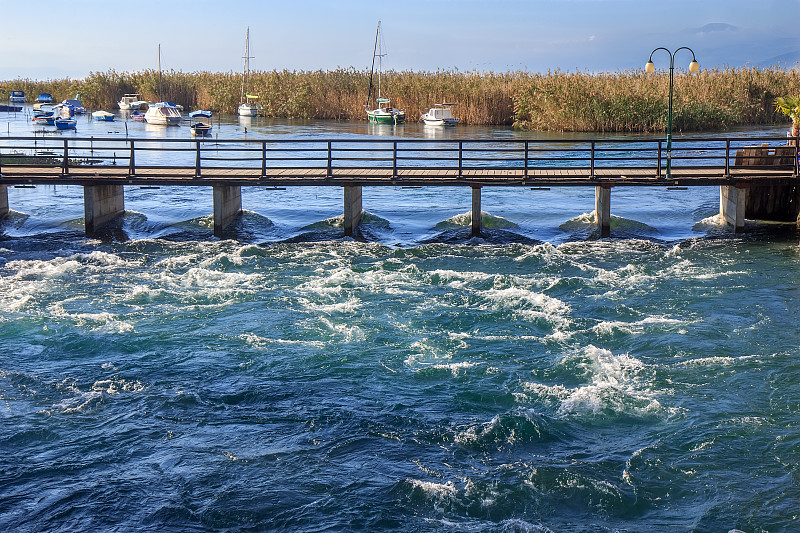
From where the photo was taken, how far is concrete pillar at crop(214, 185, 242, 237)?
25641 mm

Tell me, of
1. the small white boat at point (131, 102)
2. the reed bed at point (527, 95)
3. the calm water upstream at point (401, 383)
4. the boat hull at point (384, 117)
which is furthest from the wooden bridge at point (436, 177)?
the small white boat at point (131, 102)

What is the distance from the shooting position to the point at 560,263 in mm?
22234

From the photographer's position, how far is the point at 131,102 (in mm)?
82312

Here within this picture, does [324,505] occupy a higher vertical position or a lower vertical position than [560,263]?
lower

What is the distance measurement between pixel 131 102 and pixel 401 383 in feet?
246

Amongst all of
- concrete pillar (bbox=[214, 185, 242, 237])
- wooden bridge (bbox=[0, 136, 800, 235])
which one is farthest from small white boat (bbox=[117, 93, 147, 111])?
concrete pillar (bbox=[214, 185, 242, 237])

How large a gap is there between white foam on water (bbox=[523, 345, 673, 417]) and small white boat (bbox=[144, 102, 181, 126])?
5852cm

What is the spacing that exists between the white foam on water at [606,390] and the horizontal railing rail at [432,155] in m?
8.39

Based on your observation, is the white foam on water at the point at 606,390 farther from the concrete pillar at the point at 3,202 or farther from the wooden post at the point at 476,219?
the concrete pillar at the point at 3,202

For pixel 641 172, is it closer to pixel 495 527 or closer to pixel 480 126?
pixel 495 527

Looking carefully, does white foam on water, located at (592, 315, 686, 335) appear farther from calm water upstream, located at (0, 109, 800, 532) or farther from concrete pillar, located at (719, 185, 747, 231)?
concrete pillar, located at (719, 185, 747, 231)

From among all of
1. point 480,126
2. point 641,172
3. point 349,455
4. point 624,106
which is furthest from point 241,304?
point 480,126

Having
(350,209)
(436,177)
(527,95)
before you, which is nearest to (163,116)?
(527,95)

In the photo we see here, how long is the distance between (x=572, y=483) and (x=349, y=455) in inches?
114
